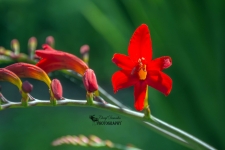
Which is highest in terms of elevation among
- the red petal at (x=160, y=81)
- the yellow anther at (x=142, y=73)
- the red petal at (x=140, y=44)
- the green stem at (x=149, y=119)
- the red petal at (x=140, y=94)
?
the red petal at (x=140, y=44)

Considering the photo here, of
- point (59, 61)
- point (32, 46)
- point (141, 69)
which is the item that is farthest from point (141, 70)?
point (32, 46)

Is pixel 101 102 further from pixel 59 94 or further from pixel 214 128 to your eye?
pixel 214 128

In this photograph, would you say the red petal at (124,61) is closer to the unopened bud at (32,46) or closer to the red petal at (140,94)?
the red petal at (140,94)

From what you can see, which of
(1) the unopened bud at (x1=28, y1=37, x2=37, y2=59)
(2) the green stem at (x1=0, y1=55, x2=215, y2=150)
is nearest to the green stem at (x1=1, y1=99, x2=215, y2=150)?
(2) the green stem at (x1=0, y1=55, x2=215, y2=150)

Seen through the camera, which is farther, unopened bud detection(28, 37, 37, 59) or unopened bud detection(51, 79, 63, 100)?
unopened bud detection(28, 37, 37, 59)

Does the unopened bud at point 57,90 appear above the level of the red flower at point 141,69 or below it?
below

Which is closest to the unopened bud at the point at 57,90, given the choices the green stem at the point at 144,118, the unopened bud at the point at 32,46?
the green stem at the point at 144,118

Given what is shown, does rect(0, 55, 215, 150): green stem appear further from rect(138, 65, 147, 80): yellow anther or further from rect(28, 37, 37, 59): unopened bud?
rect(28, 37, 37, 59): unopened bud

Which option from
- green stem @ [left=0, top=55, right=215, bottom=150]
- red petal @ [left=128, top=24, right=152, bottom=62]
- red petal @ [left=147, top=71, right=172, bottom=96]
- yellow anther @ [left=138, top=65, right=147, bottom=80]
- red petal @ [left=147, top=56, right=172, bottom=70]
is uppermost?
red petal @ [left=128, top=24, right=152, bottom=62]
